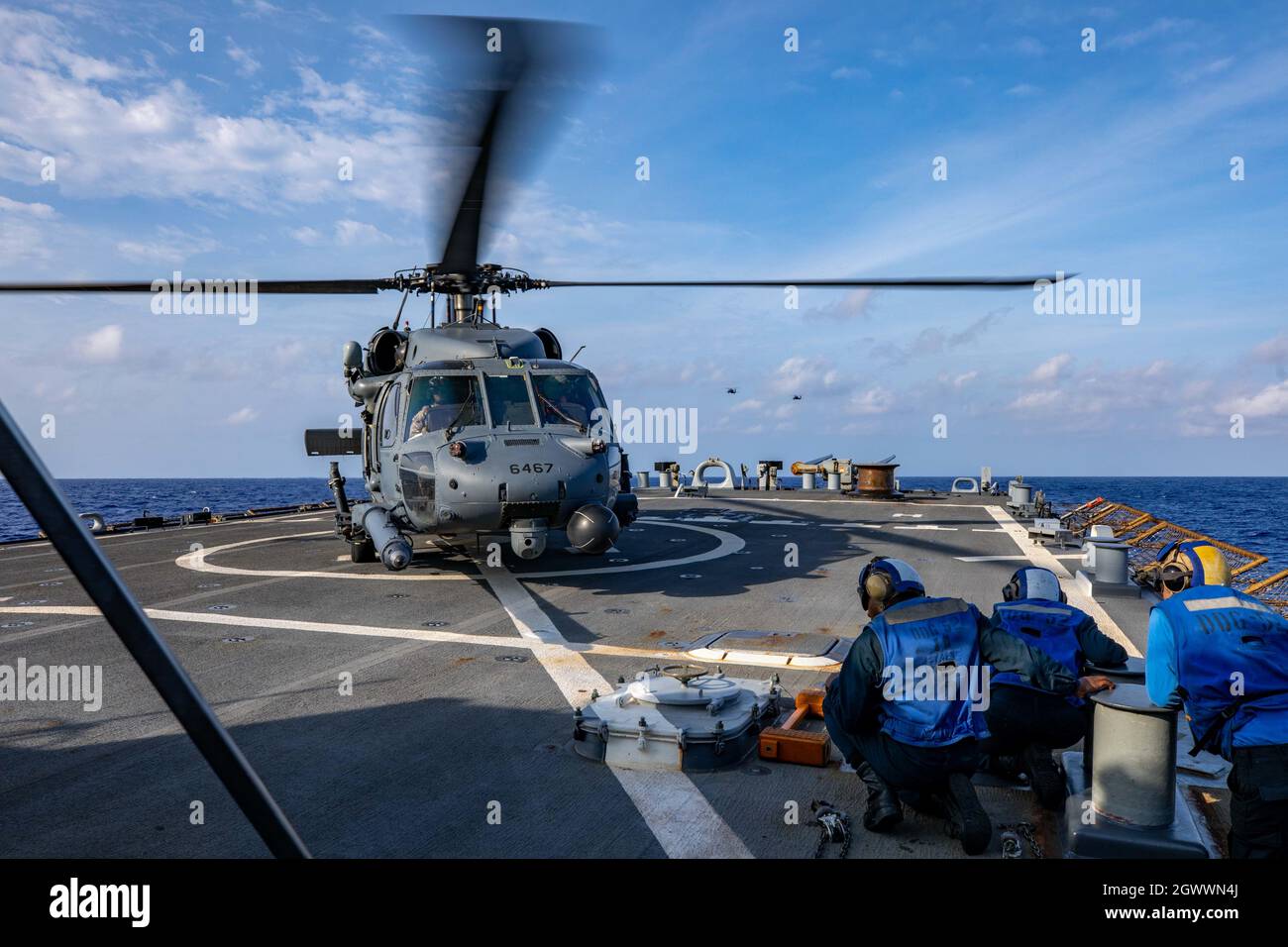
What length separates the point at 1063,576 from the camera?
13.6 meters

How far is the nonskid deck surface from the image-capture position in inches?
186

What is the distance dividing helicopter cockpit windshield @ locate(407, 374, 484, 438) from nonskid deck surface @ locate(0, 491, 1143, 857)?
2506 millimetres

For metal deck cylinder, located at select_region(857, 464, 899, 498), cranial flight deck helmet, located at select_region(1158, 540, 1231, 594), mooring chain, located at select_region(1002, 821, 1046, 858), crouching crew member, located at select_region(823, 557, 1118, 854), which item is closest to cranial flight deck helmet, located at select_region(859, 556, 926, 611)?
crouching crew member, located at select_region(823, 557, 1118, 854)

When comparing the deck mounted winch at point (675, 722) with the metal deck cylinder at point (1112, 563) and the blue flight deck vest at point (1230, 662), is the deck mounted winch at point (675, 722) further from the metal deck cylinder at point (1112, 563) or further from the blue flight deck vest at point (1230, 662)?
the metal deck cylinder at point (1112, 563)

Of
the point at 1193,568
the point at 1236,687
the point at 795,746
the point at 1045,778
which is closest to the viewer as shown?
the point at 1236,687

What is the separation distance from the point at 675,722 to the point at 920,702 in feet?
6.10

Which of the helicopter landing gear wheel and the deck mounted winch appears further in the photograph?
the helicopter landing gear wheel

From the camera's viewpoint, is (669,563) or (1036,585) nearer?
(1036,585)

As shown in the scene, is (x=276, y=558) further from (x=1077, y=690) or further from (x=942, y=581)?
(x=1077, y=690)

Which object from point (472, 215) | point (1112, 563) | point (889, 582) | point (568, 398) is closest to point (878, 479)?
point (1112, 563)

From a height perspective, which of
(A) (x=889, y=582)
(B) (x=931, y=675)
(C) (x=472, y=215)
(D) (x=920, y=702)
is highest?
(C) (x=472, y=215)

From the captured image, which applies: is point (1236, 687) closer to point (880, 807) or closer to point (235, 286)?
point (880, 807)

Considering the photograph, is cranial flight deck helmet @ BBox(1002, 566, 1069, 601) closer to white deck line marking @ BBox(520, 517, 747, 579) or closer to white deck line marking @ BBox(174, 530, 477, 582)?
white deck line marking @ BBox(520, 517, 747, 579)

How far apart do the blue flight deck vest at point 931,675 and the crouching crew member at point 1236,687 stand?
90 cm
